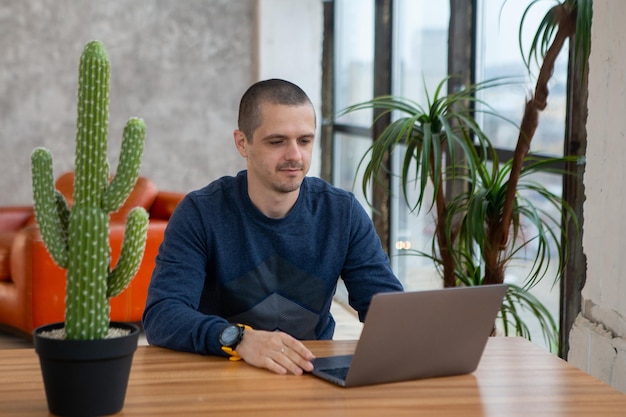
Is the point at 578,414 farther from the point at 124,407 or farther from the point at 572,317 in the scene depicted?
the point at 572,317

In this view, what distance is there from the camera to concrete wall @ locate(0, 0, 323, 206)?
630 centimetres

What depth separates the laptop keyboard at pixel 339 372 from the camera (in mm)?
1705

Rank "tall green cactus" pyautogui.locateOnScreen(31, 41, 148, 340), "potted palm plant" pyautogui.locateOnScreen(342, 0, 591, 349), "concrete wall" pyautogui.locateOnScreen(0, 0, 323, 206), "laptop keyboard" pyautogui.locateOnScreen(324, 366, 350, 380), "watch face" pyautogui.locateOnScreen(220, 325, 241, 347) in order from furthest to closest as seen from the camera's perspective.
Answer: "concrete wall" pyautogui.locateOnScreen(0, 0, 323, 206) → "potted palm plant" pyautogui.locateOnScreen(342, 0, 591, 349) → "watch face" pyautogui.locateOnScreen(220, 325, 241, 347) → "laptop keyboard" pyautogui.locateOnScreen(324, 366, 350, 380) → "tall green cactus" pyautogui.locateOnScreen(31, 41, 148, 340)

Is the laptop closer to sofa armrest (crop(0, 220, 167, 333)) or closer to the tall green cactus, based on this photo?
the tall green cactus

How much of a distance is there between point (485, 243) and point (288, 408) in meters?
1.50

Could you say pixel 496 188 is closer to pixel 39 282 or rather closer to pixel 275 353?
pixel 275 353

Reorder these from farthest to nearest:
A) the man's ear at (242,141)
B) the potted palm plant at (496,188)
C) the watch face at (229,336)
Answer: the potted palm plant at (496,188) < the man's ear at (242,141) < the watch face at (229,336)

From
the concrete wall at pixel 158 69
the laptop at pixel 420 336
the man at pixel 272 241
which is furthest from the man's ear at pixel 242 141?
the concrete wall at pixel 158 69

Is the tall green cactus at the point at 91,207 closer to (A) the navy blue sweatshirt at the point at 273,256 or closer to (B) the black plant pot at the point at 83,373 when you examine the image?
(B) the black plant pot at the point at 83,373

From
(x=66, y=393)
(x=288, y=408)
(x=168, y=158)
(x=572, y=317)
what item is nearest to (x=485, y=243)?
(x=572, y=317)

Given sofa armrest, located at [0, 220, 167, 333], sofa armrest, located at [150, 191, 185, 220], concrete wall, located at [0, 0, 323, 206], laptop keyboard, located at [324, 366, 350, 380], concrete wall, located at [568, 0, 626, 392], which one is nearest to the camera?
laptop keyboard, located at [324, 366, 350, 380]

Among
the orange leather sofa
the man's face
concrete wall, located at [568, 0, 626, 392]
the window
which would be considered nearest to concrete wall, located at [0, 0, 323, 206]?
the window

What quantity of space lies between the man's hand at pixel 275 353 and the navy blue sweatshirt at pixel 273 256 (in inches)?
14.3

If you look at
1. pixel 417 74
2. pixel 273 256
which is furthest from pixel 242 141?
pixel 417 74
